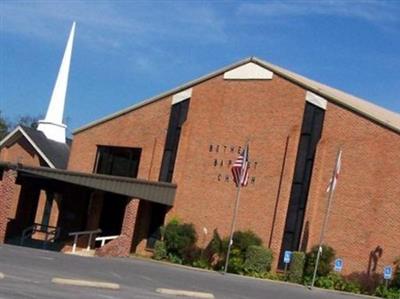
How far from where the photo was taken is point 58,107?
165 ft

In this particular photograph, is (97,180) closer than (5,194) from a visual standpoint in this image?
No

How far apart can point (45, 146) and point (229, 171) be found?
1527 centimetres

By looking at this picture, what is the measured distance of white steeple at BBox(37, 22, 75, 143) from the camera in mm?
48875

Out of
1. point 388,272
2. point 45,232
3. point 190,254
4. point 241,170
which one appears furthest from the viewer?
point 45,232

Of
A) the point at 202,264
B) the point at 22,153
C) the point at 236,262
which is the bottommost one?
the point at 202,264

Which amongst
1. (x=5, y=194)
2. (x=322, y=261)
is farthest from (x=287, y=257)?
(x=5, y=194)

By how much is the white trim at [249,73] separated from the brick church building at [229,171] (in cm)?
5

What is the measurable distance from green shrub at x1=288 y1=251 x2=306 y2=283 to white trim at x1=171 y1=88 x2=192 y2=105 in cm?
1011

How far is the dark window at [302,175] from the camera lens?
103ft

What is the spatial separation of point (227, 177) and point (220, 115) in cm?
290

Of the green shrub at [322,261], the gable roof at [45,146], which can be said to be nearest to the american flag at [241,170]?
the green shrub at [322,261]

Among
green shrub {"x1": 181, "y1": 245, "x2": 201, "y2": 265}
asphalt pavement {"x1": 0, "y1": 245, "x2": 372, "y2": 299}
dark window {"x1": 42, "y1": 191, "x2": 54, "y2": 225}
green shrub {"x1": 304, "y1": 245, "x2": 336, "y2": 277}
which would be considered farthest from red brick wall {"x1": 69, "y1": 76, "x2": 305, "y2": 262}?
asphalt pavement {"x1": 0, "y1": 245, "x2": 372, "y2": 299}

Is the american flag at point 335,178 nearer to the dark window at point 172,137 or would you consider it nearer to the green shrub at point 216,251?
the green shrub at point 216,251

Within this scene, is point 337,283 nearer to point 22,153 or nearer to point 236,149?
point 236,149
